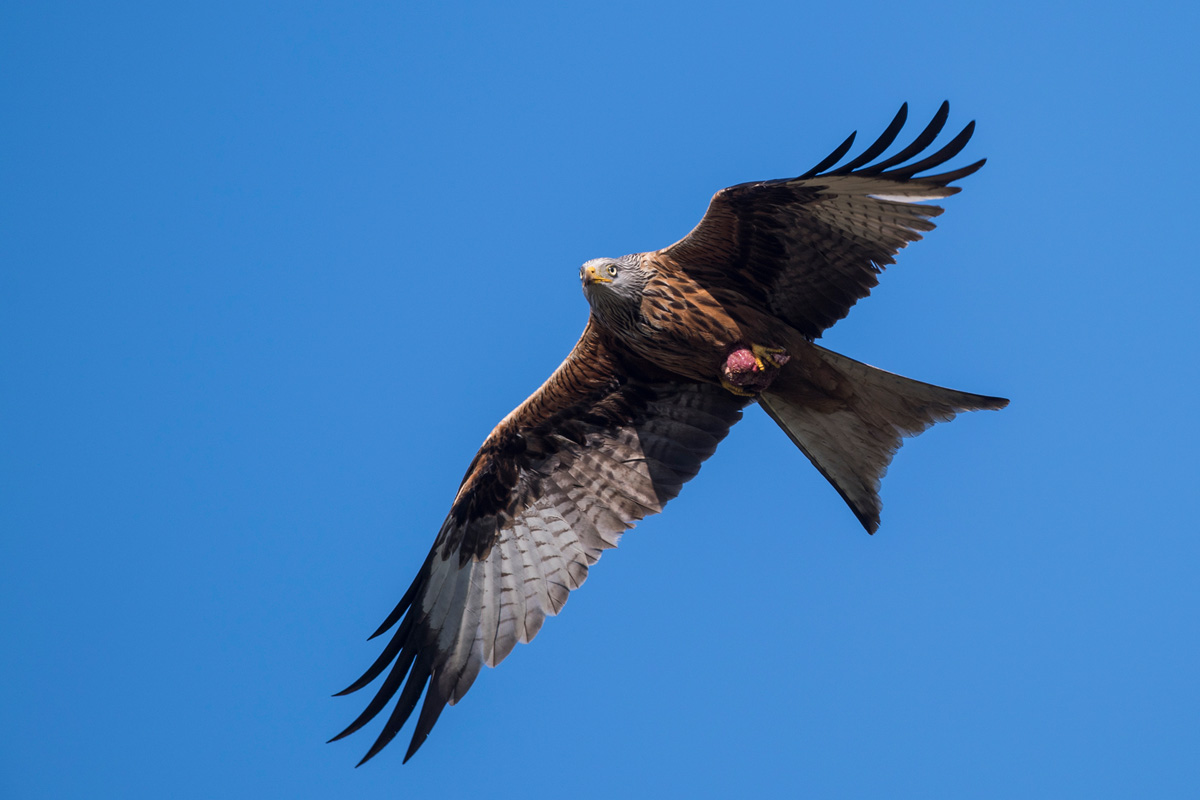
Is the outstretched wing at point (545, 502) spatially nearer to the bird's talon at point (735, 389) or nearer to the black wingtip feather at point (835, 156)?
the bird's talon at point (735, 389)

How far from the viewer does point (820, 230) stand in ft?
22.7

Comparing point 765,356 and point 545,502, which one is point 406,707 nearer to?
point 545,502

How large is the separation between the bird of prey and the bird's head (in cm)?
1

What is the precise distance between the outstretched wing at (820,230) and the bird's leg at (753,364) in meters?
0.35

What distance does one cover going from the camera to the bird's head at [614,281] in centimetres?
697

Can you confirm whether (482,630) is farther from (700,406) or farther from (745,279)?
(745,279)

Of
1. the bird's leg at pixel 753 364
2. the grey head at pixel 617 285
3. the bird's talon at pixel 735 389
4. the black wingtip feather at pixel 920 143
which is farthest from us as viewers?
the bird's talon at pixel 735 389

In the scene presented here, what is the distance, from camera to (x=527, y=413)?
786 centimetres

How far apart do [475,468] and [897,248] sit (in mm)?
3507

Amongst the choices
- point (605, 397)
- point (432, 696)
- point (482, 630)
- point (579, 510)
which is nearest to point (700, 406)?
point (605, 397)

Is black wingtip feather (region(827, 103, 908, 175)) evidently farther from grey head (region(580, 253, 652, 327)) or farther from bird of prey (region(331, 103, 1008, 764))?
grey head (region(580, 253, 652, 327))

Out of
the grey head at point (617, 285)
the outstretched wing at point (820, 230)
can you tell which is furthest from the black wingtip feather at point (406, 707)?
the outstretched wing at point (820, 230)

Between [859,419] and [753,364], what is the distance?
35.1 inches

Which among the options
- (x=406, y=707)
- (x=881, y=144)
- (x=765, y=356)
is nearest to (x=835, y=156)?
(x=881, y=144)
